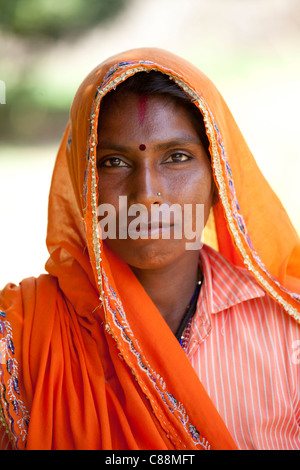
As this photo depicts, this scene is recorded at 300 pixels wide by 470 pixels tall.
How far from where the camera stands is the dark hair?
5.33ft

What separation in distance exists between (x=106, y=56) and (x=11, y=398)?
328cm

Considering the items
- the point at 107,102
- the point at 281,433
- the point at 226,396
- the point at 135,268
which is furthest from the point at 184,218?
the point at 281,433

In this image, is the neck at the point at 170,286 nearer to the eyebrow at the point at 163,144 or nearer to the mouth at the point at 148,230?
the mouth at the point at 148,230

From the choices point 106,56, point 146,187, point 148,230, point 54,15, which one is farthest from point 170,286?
point 54,15

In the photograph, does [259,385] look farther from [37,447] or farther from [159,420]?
[37,447]

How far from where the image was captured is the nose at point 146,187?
156 cm

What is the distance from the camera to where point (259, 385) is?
63.4 inches

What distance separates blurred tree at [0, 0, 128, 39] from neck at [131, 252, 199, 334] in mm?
2967

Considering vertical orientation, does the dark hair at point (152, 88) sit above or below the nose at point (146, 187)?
above

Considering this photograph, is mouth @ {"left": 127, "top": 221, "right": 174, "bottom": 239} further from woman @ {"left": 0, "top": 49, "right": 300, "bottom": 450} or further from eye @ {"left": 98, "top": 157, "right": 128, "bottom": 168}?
eye @ {"left": 98, "top": 157, "right": 128, "bottom": 168}

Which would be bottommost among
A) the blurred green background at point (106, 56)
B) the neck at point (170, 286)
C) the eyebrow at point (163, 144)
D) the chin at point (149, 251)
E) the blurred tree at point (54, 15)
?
the neck at point (170, 286)

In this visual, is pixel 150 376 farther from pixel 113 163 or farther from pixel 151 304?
pixel 113 163

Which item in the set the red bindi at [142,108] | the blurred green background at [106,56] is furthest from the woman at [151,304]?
the blurred green background at [106,56]

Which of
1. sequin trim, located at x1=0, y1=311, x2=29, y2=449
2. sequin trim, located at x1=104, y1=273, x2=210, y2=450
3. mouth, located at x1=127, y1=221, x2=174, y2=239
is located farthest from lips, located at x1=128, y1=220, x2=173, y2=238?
sequin trim, located at x1=0, y1=311, x2=29, y2=449
